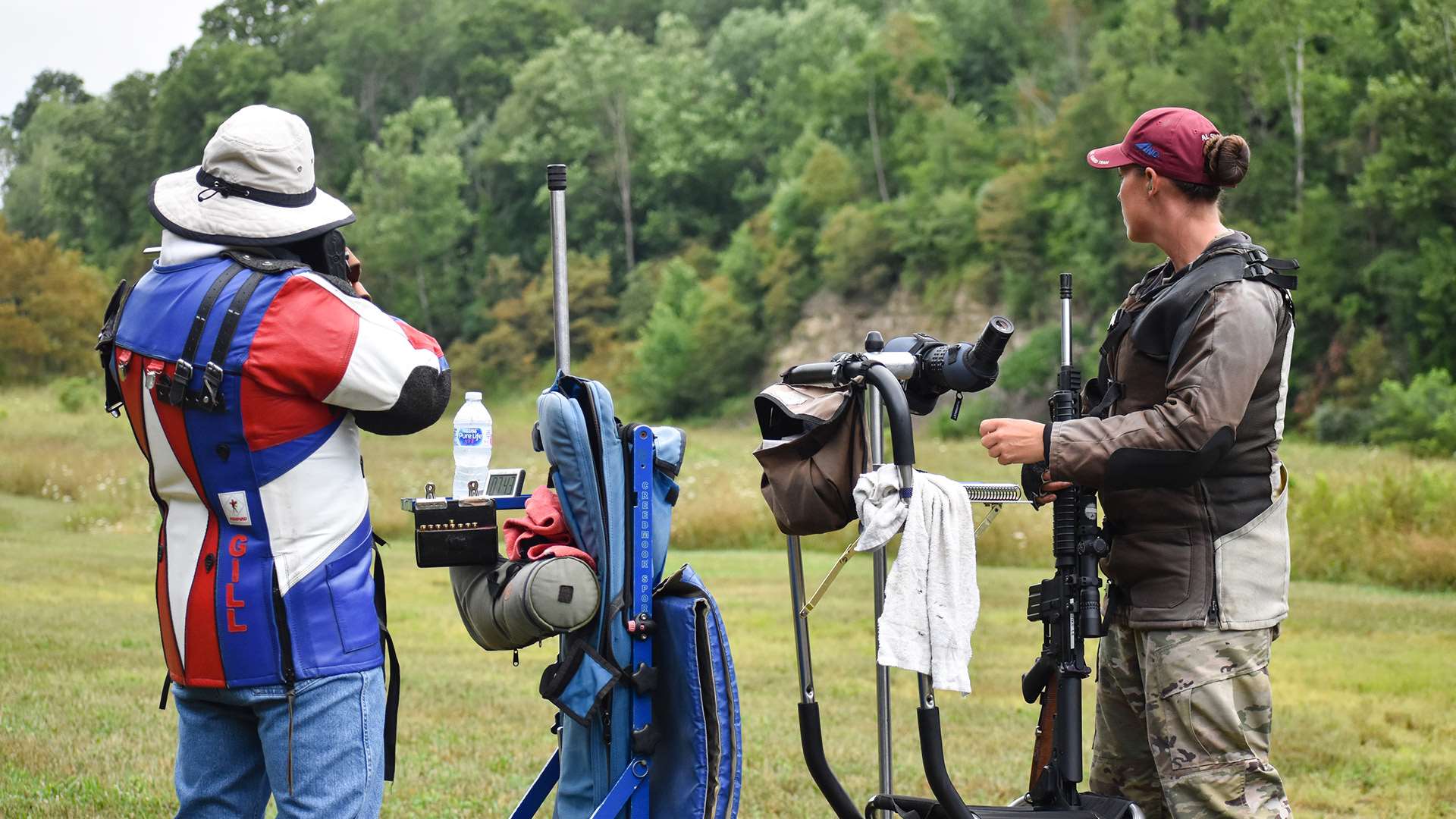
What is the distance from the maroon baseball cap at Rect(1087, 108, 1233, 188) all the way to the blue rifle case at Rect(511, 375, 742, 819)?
1.43 meters

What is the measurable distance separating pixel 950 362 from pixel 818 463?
42 centimetres

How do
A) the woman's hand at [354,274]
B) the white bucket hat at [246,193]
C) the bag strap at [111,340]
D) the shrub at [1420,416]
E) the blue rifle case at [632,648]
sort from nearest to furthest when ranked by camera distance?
the white bucket hat at [246,193]
the bag strap at [111,340]
the woman's hand at [354,274]
the blue rifle case at [632,648]
the shrub at [1420,416]

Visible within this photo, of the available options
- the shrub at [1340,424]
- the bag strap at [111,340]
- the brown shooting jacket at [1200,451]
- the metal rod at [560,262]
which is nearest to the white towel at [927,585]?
the brown shooting jacket at [1200,451]

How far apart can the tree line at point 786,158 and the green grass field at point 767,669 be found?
70.2 ft

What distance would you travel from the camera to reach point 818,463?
12.6 feet

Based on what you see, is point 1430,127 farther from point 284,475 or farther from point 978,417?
point 284,475

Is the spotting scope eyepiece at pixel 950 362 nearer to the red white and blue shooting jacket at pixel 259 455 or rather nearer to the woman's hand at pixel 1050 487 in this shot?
the woman's hand at pixel 1050 487

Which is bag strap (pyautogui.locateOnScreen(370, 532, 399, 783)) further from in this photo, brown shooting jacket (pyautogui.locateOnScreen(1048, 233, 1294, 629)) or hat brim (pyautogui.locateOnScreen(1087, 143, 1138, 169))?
hat brim (pyautogui.locateOnScreen(1087, 143, 1138, 169))

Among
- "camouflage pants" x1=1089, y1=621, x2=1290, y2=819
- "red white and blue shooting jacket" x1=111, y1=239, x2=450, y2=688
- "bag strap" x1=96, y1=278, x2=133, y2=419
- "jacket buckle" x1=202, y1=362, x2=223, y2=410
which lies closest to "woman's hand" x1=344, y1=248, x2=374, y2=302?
"red white and blue shooting jacket" x1=111, y1=239, x2=450, y2=688

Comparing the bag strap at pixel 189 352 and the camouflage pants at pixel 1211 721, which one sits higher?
the bag strap at pixel 189 352

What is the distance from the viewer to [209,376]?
3256 millimetres

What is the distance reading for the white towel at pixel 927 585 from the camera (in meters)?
3.50

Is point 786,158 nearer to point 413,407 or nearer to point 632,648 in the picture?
point 632,648

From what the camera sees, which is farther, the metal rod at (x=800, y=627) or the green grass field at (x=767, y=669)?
the green grass field at (x=767, y=669)
